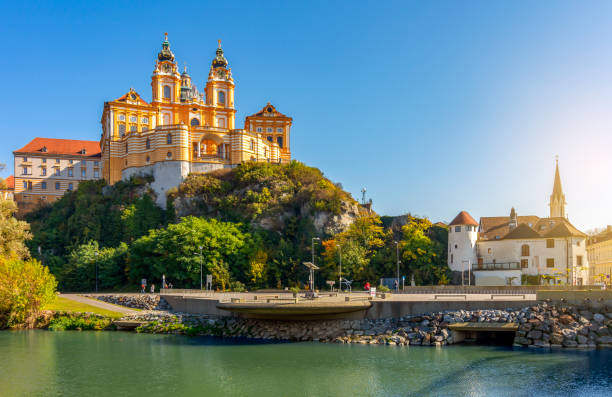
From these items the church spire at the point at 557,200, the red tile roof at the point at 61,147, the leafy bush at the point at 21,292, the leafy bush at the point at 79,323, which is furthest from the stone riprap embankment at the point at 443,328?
the red tile roof at the point at 61,147

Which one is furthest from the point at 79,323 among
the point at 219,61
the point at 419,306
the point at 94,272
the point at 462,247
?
the point at 219,61

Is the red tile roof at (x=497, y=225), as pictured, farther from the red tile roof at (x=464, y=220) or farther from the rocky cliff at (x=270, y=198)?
the rocky cliff at (x=270, y=198)

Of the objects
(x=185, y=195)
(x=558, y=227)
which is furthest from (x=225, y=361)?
(x=185, y=195)

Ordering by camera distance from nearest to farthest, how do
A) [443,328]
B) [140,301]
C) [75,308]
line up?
[443,328] → [75,308] → [140,301]

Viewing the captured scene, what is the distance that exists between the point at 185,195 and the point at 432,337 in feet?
159

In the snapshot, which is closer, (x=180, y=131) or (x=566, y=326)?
(x=566, y=326)

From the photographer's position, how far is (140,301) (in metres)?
52.9

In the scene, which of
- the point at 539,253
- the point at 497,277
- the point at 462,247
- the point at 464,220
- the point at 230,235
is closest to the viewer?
the point at 539,253

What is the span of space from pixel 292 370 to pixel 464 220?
36.8 metres

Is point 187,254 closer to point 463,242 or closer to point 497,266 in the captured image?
point 463,242

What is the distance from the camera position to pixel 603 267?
2881 inches

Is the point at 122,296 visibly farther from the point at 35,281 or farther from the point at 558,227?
the point at 558,227

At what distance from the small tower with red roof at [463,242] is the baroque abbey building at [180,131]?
34.4 m

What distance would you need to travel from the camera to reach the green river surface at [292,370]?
90.3 feet
